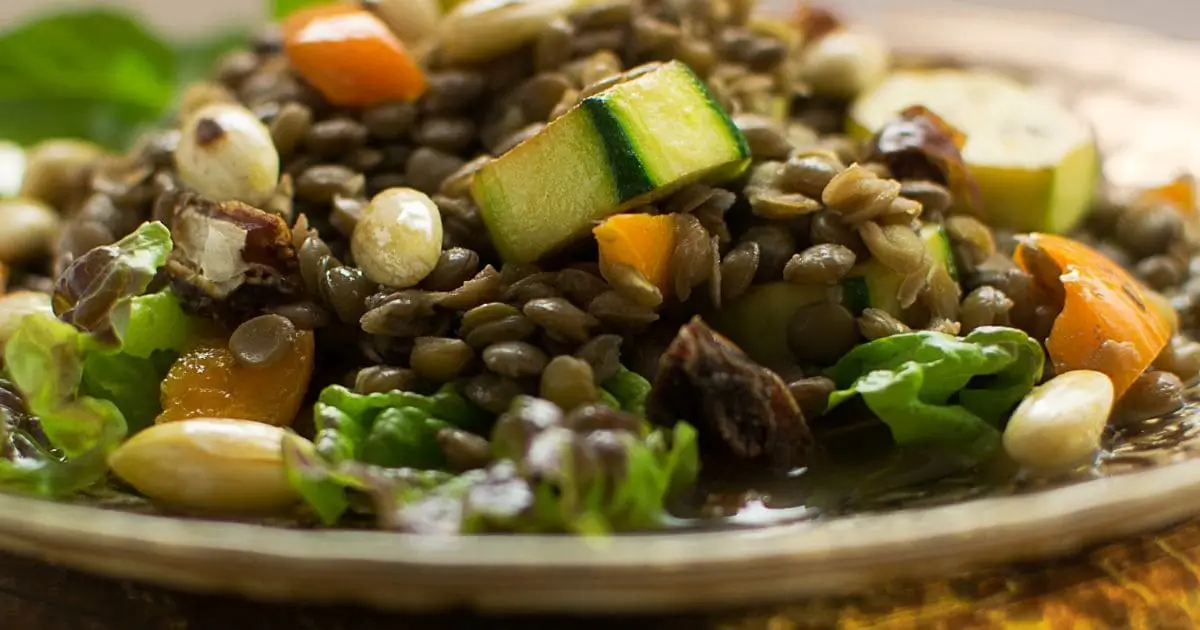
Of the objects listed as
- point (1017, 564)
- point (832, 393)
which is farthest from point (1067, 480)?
point (832, 393)

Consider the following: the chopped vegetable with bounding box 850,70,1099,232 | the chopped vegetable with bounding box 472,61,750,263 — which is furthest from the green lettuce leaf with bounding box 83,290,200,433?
the chopped vegetable with bounding box 850,70,1099,232

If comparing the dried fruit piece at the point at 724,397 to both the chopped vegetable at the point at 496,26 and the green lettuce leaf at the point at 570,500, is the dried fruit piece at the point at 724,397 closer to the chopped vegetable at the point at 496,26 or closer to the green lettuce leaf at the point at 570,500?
the green lettuce leaf at the point at 570,500

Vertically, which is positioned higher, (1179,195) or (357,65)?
(357,65)

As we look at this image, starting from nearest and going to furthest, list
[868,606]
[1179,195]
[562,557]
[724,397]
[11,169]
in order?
1. [562,557]
2. [868,606]
3. [724,397]
4. [1179,195]
5. [11,169]

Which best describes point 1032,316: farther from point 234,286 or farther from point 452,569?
point 234,286

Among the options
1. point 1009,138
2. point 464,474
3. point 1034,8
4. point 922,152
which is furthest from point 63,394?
point 1034,8

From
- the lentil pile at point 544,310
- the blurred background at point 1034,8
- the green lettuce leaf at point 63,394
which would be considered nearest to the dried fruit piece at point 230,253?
the lentil pile at point 544,310

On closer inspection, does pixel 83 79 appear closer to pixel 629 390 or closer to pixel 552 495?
pixel 629 390
